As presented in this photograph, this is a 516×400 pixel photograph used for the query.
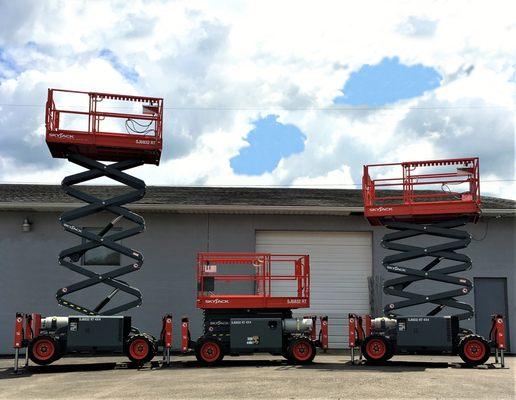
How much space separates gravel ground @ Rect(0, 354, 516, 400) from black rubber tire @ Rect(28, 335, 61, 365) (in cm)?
22

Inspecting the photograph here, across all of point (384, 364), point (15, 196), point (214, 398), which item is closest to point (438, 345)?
point (384, 364)

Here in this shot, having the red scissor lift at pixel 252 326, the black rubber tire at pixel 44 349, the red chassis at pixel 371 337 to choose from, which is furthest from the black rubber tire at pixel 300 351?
the black rubber tire at pixel 44 349

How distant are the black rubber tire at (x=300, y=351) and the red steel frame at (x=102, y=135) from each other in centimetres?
553

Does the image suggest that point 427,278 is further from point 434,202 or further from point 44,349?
point 44,349

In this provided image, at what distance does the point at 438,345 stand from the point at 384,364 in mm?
1307

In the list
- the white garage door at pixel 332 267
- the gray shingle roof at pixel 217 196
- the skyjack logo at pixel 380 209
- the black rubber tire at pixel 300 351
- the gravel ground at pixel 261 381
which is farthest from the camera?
the white garage door at pixel 332 267

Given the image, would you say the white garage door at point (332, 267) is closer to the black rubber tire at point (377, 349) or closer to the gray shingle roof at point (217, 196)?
the gray shingle roof at point (217, 196)

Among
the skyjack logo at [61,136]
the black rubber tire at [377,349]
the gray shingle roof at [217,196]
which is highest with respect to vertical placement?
the skyjack logo at [61,136]

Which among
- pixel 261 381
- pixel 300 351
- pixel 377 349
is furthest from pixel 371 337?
pixel 261 381

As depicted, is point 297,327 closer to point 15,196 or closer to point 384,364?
point 384,364

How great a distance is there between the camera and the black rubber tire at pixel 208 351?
A: 570 inches

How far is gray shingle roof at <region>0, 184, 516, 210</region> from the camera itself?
1952 centimetres

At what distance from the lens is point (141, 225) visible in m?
15.2

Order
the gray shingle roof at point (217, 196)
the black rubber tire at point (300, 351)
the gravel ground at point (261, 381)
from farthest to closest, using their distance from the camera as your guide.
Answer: the gray shingle roof at point (217, 196) → the black rubber tire at point (300, 351) → the gravel ground at point (261, 381)
